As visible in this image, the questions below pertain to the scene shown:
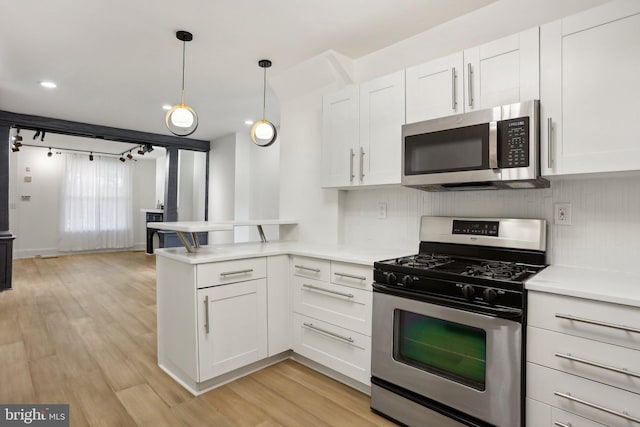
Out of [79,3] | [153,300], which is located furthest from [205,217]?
[79,3]

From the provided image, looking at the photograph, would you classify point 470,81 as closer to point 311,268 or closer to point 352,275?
point 352,275

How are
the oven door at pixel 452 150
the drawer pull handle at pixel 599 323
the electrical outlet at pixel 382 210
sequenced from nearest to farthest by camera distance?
1. the drawer pull handle at pixel 599 323
2. the oven door at pixel 452 150
3. the electrical outlet at pixel 382 210

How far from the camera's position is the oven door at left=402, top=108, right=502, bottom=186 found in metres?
1.82

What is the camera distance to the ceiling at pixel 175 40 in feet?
7.59

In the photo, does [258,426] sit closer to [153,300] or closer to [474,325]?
[474,325]

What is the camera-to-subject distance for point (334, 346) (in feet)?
7.50

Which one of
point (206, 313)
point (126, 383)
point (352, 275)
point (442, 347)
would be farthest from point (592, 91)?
point (126, 383)

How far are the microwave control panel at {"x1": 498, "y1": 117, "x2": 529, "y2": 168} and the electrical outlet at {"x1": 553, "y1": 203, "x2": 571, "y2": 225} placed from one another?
436 millimetres

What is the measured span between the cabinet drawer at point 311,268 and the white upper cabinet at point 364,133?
64 cm

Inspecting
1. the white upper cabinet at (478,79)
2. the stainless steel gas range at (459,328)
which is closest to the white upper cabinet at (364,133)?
the white upper cabinet at (478,79)

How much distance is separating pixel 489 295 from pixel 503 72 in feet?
3.88

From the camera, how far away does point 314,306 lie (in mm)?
2414

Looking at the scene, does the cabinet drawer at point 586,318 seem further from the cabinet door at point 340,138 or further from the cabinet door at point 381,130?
the cabinet door at point 340,138

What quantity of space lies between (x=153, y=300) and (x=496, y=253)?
3.91 metres
